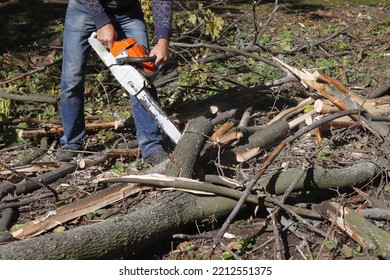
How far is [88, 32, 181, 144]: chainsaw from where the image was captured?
4387 millimetres

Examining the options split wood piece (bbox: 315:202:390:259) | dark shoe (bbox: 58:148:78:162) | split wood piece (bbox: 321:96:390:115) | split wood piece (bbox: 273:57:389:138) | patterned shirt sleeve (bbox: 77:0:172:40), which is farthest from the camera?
split wood piece (bbox: 321:96:390:115)

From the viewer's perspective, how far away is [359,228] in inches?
146

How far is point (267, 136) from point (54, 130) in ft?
5.94

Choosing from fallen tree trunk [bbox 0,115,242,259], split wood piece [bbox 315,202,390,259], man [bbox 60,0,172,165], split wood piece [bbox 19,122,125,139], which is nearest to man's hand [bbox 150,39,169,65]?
man [bbox 60,0,172,165]

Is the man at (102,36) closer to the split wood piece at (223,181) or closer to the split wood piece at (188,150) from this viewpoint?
the split wood piece at (188,150)

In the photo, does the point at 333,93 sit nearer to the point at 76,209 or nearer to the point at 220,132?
the point at 220,132

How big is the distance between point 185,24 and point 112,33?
3.37 m

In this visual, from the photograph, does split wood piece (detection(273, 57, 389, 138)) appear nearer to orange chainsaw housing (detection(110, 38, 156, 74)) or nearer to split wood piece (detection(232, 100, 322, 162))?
split wood piece (detection(232, 100, 322, 162))

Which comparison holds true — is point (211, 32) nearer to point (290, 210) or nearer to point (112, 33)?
point (112, 33)

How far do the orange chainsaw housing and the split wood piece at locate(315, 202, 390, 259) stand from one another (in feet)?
4.81

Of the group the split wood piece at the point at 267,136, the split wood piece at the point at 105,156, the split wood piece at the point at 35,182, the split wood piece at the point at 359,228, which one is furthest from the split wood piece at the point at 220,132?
the split wood piece at the point at 35,182

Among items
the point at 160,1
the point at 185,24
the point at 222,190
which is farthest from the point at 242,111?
the point at 185,24

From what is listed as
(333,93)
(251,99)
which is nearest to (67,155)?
(251,99)

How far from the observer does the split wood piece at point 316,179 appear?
13.5 ft
